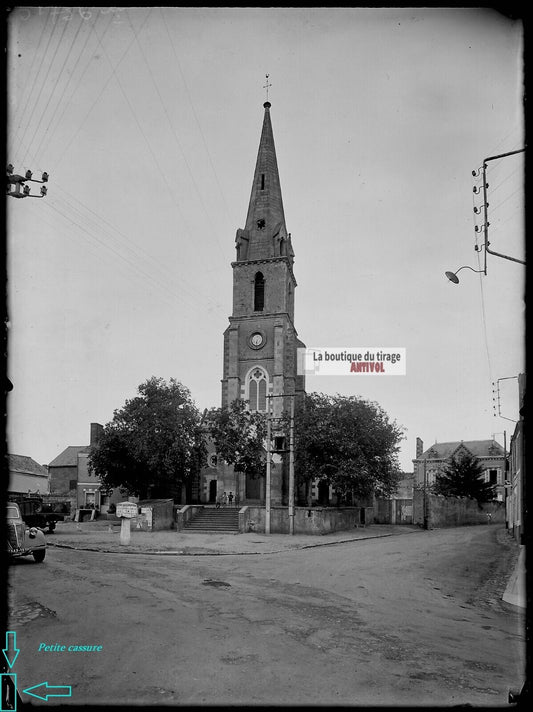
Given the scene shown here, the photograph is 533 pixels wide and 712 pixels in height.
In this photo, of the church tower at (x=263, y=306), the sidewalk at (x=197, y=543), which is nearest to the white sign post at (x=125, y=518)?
the sidewalk at (x=197, y=543)

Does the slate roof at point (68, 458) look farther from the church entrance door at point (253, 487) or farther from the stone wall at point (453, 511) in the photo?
the stone wall at point (453, 511)

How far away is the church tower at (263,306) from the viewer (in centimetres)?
4356

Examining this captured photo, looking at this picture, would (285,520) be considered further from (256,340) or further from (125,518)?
(256,340)

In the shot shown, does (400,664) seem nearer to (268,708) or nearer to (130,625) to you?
(268,708)

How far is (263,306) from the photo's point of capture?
149 feet

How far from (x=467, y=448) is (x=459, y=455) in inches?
96.4

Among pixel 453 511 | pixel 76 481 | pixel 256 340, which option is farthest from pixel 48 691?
pixel 76 481

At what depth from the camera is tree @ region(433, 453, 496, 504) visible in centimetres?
5225

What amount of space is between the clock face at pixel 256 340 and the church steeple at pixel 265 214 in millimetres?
6272

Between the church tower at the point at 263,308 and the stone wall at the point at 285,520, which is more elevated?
the church tower at the point at 263,308

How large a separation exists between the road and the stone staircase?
15036mm

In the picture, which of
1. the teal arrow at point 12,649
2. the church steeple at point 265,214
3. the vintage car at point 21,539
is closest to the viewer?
the teal arrow at point 12,649

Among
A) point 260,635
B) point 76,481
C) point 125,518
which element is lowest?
point 76,481
